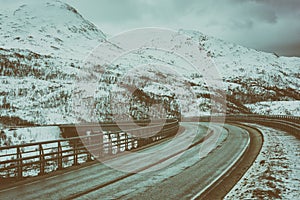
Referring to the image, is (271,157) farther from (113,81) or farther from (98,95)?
(113,81)

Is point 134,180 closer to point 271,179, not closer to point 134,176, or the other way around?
point 134,176

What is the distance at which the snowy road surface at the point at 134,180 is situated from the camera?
9.67m

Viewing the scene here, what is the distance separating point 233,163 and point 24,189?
8.70m

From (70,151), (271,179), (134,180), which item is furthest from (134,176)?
(70,151)

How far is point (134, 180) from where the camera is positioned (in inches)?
451

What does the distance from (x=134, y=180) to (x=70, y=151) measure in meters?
8.05

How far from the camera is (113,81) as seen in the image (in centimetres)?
12212

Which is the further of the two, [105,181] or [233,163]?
[233,163]

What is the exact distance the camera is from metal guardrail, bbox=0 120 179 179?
43.3 ft

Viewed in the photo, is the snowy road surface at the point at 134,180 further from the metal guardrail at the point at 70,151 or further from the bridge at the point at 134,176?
the metal guardrail at the point at 70,151

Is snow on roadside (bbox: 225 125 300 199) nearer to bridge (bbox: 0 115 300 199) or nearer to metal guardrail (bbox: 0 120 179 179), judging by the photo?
bridge (bbox: 0 115 300 199)

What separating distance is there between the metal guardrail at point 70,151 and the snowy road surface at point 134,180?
3.75ft

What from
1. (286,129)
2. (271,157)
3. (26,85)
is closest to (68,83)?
(26,85)

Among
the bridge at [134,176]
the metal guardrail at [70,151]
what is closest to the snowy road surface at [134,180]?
the bridge at [134,176]
